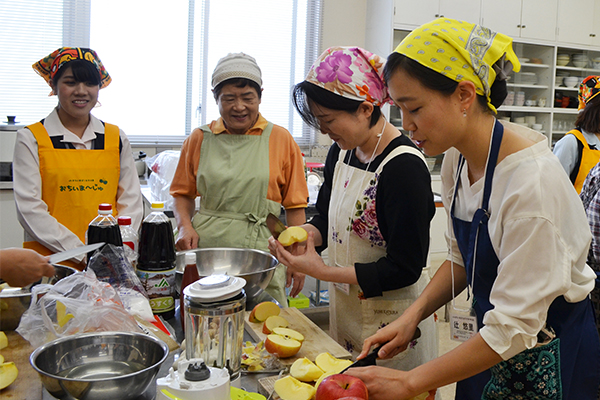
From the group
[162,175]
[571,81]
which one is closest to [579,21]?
[571,81]

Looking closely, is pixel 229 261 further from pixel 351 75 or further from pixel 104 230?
pixel 351 75

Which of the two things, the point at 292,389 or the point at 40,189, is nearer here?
the point at 292,389

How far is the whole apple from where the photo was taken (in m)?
0.92

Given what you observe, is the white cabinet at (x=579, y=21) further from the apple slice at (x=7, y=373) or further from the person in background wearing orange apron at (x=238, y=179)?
the apple slice at (x=7, y=373)

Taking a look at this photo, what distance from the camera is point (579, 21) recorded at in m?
5.82

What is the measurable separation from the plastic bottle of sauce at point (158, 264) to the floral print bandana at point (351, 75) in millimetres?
604

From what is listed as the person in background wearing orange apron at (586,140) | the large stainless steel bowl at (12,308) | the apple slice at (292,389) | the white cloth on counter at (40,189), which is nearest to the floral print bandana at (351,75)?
the apple slice at (292,389)

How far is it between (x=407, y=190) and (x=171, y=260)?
2.32 feet

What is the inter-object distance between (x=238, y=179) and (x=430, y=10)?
3.90 metres

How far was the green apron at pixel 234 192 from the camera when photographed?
2.05 m

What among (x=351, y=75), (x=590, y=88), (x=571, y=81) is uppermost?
(x=571, y=81)

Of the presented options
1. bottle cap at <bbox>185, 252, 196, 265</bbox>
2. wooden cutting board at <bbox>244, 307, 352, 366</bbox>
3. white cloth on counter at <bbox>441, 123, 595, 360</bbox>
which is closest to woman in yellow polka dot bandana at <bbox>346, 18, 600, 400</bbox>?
white cloth on counter at <bbox>441, 123, 595, 360</bbox>

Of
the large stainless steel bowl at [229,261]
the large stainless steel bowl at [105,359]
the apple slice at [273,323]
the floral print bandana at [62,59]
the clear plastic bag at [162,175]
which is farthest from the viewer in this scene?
the clear plastic bag at [162,175]

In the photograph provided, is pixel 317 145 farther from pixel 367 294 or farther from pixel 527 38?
pixel 367 294
